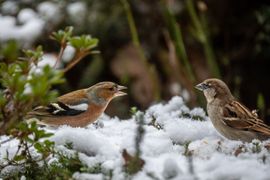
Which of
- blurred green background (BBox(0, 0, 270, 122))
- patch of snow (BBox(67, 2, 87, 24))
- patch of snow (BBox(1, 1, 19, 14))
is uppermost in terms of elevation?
patch of snow (BBox(1, 1, 19, 14))

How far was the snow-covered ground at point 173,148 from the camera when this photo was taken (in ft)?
8.93

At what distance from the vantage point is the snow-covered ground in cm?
272

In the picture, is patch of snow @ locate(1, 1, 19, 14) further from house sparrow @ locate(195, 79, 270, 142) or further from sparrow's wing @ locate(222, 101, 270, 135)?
sparrow's wing @ locate(222, 101, 270, 135)

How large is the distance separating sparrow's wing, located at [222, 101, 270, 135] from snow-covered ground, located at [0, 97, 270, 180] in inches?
5.1

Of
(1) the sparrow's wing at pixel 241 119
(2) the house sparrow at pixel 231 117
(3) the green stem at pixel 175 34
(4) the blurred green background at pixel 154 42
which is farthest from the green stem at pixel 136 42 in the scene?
(1) the sparrow's wing at pixel 241 119

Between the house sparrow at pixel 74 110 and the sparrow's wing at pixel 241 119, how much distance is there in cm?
90

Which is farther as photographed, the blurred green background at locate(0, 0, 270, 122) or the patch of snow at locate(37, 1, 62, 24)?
the blurred green background at locate(0, 0, 270, 122)

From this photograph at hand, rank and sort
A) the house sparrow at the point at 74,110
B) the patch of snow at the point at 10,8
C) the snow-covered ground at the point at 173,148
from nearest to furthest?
1. the snow-covered ground at the point at 173,148
2. the house sparrow at the point at 74,110
3. the patch of snow at the point at 10,8

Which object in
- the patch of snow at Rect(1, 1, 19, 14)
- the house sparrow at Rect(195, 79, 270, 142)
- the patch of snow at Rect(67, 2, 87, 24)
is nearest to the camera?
the house sparrow at Rect(195, 79, 270, 142)

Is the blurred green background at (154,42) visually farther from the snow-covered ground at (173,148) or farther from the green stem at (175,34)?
the snow-covered ground at (173,148)

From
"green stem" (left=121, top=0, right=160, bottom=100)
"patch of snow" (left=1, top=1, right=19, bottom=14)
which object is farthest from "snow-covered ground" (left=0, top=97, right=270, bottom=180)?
"patch of snow" (left=1, top=1, right=19, bottom=14)

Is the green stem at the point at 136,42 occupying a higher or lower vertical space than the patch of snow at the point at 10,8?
lower

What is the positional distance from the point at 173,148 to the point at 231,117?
0.83 meters

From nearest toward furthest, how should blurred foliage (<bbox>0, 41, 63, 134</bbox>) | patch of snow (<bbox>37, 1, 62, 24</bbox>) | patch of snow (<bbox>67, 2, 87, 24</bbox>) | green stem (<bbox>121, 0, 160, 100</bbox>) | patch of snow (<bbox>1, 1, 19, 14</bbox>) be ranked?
blurred foliage (<bbox>0, 41, 63, 134</bbox>) < green stem (<bbox>121, 0, 160, 100</bbox>) < patch of snow (<bbox>1, 1, 19, 14</bbox>) < patch of snow (<bbox>37, 1, 62, 24</bbox>) < patch of snow (<bbox>67, 2, 87, 24</bbox>)
